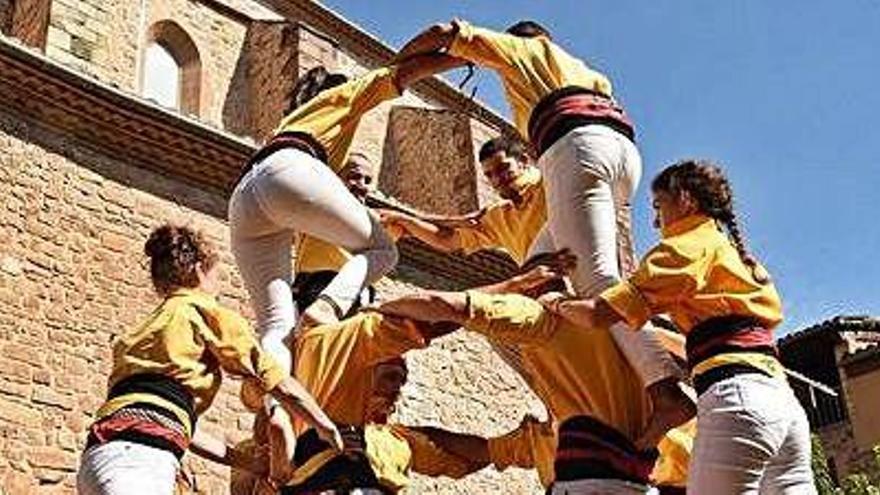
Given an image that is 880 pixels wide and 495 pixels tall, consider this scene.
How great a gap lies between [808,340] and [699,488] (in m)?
21.8

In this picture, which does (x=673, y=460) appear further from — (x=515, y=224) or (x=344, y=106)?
(x=344, y=106)

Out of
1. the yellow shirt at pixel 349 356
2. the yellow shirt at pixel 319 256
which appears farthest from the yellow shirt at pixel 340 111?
the yellow shirt at pixel 349 356

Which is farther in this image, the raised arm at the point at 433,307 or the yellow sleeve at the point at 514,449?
the yellow sleeve at the point at 514,449

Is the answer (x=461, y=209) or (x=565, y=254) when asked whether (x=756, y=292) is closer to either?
(x=565, y=254)

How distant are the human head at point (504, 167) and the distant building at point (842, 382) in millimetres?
17195

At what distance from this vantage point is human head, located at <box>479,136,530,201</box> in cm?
529

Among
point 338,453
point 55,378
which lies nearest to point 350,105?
point 338,453

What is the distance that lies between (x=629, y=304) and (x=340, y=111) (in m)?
1.87

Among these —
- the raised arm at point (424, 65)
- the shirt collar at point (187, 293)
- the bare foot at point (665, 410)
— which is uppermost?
the raised arm at point (424, 65)

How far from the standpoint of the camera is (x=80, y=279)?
34.8ft

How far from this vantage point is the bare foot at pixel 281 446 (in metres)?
3.99

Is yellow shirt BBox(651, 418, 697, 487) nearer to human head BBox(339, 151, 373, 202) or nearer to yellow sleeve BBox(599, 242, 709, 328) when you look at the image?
yellow sleeve BBox(599, 242, 709, 328)

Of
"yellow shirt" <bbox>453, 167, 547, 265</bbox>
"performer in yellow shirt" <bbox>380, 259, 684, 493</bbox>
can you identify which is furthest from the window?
"performer in yellow shirt" <bbox>380, 259, 684, 493</bbox>

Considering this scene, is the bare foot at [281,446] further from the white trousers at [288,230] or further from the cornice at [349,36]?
the cornice at [349,36]
